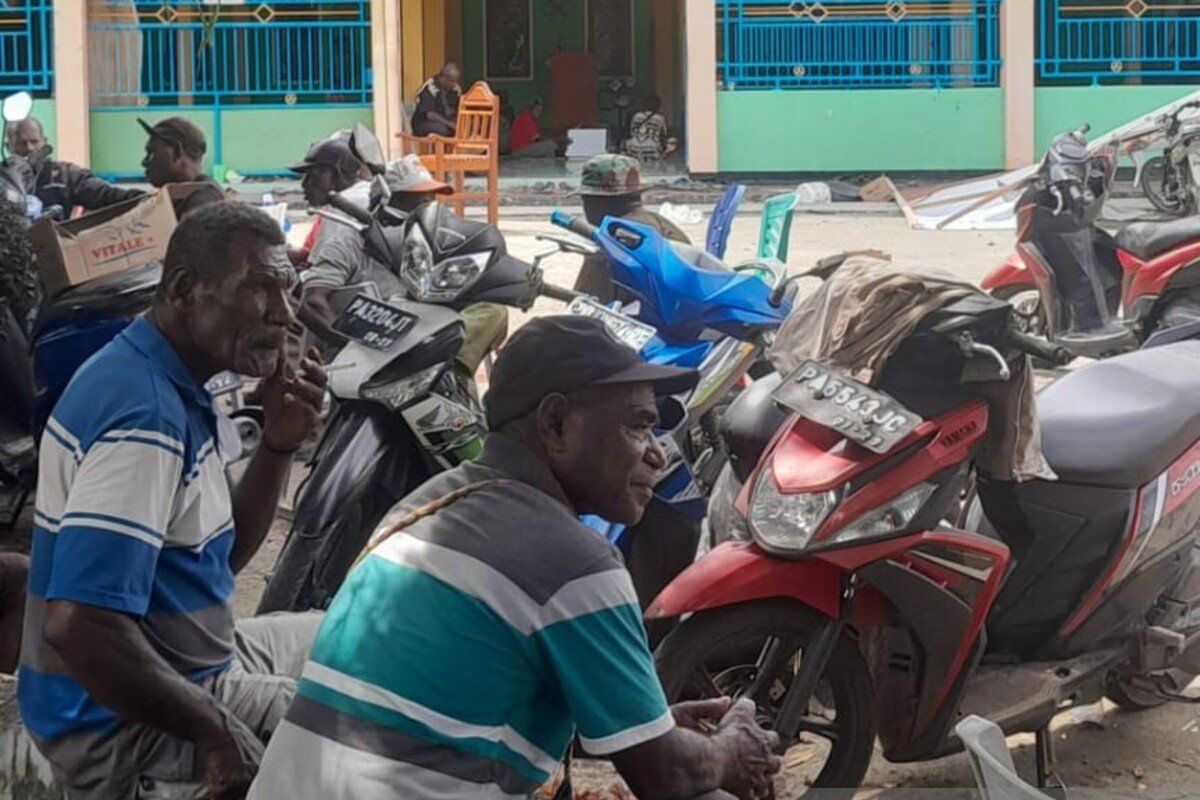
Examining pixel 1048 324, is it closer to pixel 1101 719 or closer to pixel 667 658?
pixel 1101 719

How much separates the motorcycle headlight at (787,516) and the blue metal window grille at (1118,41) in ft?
55.9

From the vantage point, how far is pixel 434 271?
5.36 metres

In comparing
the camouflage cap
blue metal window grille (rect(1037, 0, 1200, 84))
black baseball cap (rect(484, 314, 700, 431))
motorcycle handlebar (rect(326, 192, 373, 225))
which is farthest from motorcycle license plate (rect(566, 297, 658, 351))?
blue metal window grille (rect(1037, 0, 1200, 84))

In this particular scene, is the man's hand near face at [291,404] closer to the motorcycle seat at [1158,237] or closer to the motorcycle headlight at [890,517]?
the motorcycle headlight at [890,517]

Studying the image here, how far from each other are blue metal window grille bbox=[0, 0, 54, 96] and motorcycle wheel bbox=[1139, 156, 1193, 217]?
456 inches

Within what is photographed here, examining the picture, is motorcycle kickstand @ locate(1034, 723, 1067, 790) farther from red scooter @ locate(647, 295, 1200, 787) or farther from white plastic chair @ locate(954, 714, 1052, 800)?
white plastic chair @ locate(954, 714, 1052, 800)

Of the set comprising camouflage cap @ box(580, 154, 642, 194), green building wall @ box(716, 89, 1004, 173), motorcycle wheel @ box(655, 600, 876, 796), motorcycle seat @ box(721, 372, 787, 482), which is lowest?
motorcycle wheel @ box(655, 600, 876, 796)

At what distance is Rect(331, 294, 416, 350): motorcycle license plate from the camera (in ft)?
17.0

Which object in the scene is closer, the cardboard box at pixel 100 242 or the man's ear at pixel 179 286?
the man's ear at pixel 179 286

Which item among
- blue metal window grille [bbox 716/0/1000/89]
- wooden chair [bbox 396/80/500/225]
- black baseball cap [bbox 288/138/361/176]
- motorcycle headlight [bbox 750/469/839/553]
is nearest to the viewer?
motorcycle headlight [bbox 750/469/839/553]

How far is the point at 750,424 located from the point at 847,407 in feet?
2.20

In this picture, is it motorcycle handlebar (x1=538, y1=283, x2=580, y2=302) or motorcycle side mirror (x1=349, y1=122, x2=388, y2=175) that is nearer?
motorcycle handlebar (x1=538, y1=283, x2=580, y2=302)

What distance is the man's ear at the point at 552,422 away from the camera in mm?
2621

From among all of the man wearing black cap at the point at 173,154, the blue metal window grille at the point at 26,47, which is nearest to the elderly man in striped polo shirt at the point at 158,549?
the man wearing black cap at the point at 173,154
